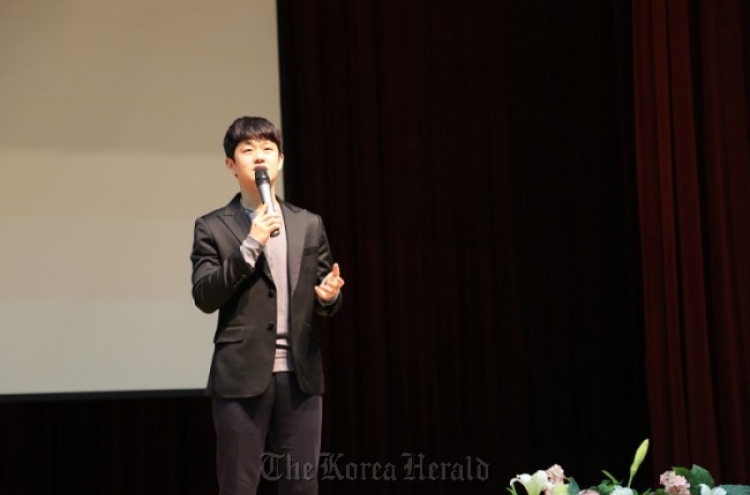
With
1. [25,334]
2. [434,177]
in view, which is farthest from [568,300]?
[25,334]

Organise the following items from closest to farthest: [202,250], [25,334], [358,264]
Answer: [202,250] < [25,334] < [358,264]

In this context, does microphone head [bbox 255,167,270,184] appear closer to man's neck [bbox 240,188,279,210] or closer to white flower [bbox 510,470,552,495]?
man's neck [bbox 240,188,279,210]

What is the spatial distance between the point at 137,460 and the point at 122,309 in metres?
0.56

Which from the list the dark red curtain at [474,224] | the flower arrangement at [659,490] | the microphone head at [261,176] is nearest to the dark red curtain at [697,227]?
the dark red curtain at [474,224]

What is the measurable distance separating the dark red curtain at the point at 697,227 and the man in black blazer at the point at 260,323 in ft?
5.70

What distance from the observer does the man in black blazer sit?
6.94 ft

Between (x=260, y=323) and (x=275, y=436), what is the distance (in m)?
0.26

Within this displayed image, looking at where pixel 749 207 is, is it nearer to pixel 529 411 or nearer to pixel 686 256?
pixel 686 256

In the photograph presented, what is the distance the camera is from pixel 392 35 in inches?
155

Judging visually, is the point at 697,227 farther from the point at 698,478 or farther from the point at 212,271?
the point at 698,478

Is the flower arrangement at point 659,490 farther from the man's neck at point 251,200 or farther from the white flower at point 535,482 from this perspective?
the man's neck at point 251,200

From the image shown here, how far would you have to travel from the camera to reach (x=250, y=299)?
216cm

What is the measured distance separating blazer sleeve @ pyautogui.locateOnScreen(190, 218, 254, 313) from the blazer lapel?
114mm

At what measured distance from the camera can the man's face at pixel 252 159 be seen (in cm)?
223
